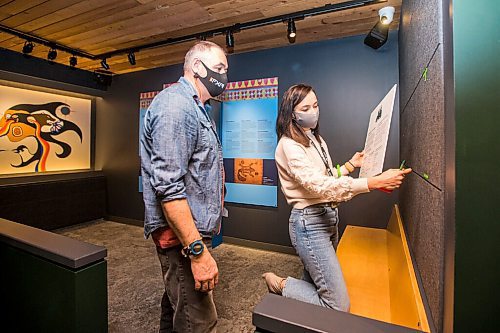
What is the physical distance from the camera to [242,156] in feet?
12.3

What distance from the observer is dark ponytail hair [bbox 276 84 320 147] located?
1.64 m

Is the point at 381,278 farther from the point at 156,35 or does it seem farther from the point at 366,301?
the point at 156,35

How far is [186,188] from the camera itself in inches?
48.3

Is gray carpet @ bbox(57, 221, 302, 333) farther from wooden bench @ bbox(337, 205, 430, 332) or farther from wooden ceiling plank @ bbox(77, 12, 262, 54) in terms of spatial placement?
wooden ceiling plank @ bbox(77, 12, 262, 54)

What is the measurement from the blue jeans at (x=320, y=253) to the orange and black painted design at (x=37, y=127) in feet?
14.8

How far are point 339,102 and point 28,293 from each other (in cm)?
312

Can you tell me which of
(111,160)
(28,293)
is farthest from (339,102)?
(111,160)

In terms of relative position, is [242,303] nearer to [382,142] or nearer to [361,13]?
[382,142]

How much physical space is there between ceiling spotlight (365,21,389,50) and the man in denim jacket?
81.8 inches

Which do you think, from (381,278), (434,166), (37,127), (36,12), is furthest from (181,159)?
(37,127)

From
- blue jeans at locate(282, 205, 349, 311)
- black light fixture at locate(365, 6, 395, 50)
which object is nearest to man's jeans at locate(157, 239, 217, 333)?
blue jeans at locate(282, 205, 349, 311)

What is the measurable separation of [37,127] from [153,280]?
11.0 ft

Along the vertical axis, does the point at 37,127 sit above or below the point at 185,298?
above

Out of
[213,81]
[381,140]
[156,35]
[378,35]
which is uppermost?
[156,35]
